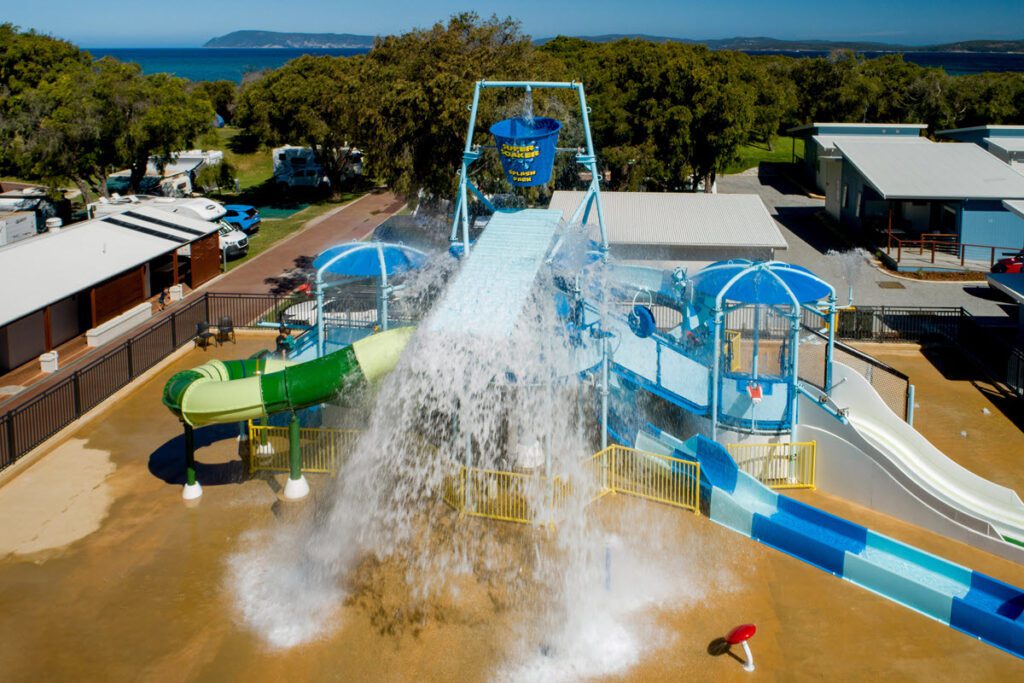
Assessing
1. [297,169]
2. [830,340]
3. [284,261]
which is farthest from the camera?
[297,169]

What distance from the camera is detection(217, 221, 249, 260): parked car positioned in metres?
38.9

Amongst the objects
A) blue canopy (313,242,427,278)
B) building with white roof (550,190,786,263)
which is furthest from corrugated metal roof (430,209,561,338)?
building with white roof (550,190,786,263)

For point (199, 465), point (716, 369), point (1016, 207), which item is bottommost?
point (199, 465)

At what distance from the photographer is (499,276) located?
58.5 feet

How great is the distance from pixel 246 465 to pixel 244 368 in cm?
206

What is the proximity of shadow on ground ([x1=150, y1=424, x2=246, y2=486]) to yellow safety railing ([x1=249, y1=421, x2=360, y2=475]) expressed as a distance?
42 cm

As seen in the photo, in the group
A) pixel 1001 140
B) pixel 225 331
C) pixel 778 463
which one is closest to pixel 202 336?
pixel 225 331

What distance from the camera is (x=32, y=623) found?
14.7m

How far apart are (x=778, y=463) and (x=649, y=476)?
114 inches

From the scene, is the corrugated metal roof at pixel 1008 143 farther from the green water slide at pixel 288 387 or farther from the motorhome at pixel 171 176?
the motorhome at pixel 171 176

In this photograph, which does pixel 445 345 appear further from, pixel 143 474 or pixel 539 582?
pixel 143 474

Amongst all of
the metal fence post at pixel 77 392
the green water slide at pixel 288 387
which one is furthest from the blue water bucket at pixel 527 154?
the metal fence post at pixel 77 392

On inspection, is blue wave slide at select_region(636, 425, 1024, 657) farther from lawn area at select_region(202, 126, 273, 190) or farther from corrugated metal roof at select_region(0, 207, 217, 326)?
lawn area at select_region(202, 126, 273, 190)

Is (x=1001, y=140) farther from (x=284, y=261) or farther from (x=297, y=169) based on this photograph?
(x=297, y=169)
